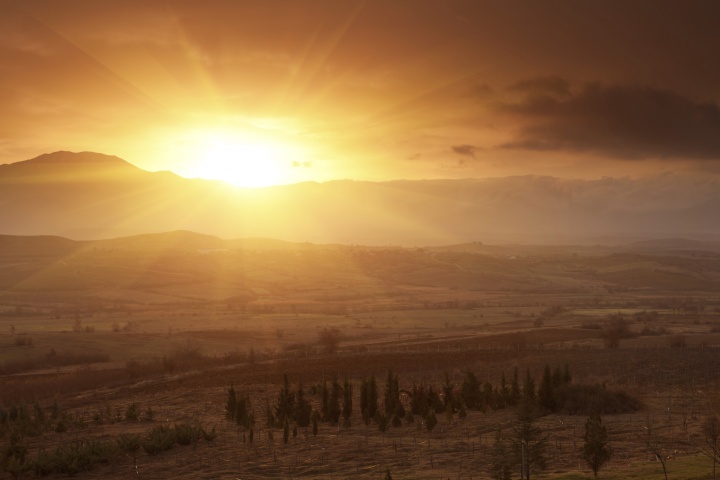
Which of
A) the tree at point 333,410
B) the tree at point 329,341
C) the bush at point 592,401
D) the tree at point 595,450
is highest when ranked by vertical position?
the tree at point 595,450

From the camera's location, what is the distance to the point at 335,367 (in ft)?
208

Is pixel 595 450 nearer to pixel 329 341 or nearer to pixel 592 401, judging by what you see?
pixel 592 401

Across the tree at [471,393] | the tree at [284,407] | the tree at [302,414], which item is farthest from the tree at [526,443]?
the tree at [284,407]

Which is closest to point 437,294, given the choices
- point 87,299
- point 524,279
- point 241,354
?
point 524,279

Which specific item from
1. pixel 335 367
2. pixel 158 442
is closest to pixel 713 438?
pixel 158 442

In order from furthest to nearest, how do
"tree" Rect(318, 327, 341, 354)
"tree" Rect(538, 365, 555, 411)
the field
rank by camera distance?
"tree" Rect(318, 327, 341, 354) → "tree" Rect(538, 365, 555, 411) → the field

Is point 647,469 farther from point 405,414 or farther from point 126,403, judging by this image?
point 126,403

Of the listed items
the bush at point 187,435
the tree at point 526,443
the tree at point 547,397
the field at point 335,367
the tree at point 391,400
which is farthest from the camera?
the tree at point 547,397

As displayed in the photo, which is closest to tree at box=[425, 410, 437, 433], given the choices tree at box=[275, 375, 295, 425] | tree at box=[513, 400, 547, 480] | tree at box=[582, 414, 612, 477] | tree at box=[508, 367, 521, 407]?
tree at box=[508, 367, 521, 407]

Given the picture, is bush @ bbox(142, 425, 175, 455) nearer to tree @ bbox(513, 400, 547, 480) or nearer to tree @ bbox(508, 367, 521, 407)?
tree @ bbox(513, 400, 547, 480)

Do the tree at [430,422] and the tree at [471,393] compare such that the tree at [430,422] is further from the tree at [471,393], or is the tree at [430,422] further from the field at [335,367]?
the tree at [471,393]

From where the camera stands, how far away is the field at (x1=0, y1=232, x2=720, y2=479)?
3131 centimetres

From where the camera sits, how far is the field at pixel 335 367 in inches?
1233

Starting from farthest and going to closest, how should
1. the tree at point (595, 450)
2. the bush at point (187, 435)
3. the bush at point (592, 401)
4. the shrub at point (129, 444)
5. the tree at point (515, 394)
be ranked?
the tree at point (515, 394) → the bush at point (592, 401) → the bush at point (187, 435) → the shrub at point (129, 444) → the tree at point (595, 450)
